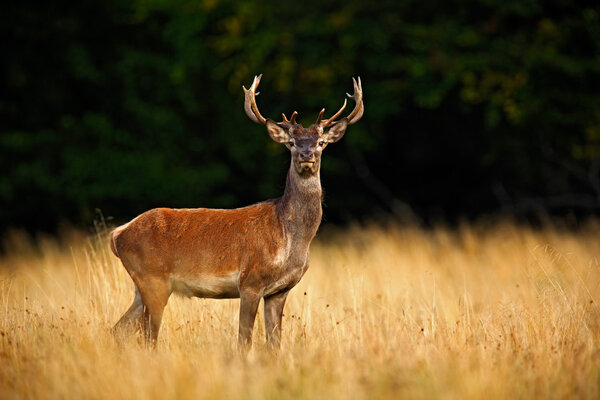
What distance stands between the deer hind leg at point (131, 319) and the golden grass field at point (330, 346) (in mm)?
143

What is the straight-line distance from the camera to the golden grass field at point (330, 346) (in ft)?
15.7

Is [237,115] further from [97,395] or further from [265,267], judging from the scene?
[97,395]

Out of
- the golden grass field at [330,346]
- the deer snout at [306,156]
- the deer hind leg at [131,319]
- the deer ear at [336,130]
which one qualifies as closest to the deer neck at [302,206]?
the deer snout at [306,156]

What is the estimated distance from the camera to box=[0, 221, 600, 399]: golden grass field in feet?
15.7

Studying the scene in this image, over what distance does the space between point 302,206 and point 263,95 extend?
10.3m

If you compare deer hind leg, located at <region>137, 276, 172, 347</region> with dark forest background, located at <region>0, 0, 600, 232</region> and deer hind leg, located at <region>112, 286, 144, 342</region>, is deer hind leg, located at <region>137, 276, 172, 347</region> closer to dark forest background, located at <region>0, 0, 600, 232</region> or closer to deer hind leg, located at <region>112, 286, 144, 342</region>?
deer hind leg, located at <region>112, 286, 144, 342</region>

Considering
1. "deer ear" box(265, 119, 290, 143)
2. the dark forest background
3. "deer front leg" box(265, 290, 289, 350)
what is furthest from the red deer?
the dark forest background

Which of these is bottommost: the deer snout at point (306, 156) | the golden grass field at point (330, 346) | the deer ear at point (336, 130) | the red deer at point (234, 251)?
the golden grass field at point (330, 346)

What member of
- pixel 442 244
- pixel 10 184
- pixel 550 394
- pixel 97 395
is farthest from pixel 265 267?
pixel 10 184

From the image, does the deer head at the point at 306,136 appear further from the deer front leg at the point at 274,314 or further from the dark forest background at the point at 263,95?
the dark forest background at the point at 263,95

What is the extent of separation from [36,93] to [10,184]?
193cm

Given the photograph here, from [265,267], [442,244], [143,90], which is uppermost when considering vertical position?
[143,90]

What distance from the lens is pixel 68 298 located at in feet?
25.4

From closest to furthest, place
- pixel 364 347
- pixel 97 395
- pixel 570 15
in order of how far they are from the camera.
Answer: pixel 97 395
pixel 364 347
pixel 570 15
